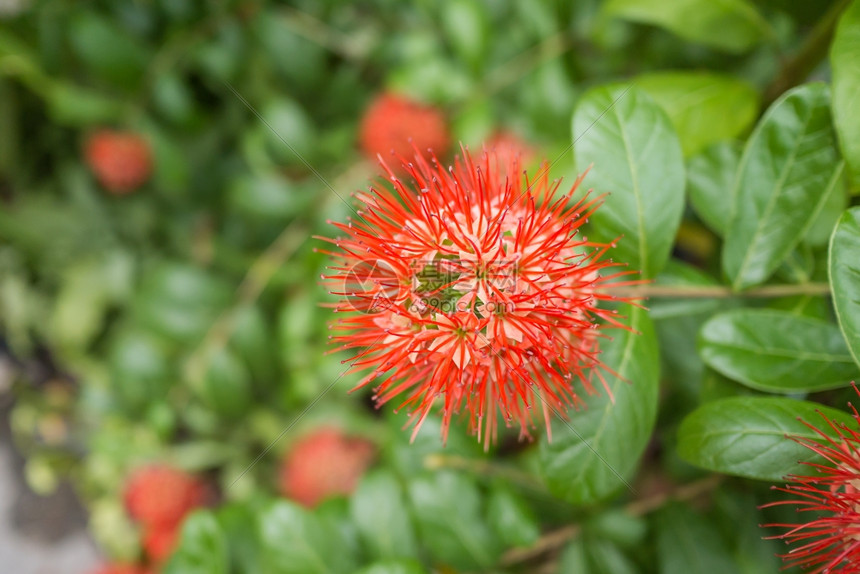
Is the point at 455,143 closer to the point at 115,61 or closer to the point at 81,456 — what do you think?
the point at 115,61

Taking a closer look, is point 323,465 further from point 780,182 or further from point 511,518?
point 780,182

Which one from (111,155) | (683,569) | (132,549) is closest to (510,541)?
(683,569)

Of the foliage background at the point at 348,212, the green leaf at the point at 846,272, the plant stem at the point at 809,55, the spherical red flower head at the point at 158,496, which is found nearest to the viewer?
the green leaf at the point at 846,272

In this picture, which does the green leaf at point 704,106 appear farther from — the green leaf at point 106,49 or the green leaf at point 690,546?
the green leaf at point 106,49

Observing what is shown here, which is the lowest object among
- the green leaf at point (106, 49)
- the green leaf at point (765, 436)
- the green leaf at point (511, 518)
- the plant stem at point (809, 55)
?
the green leaf at point (511, 518)

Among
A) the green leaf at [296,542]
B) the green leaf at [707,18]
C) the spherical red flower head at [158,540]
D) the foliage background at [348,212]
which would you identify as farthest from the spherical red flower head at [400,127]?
the spherical red flower head at [158,540]

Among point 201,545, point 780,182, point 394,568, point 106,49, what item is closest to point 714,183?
point 780,182

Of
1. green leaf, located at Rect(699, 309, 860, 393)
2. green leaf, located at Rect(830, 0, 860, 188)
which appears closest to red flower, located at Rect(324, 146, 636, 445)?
green leaf, located at Rect(699, 309, 860, 393)
